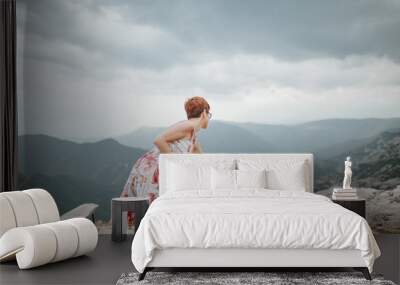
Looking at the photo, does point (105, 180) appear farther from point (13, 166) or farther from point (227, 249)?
point (227, 249)

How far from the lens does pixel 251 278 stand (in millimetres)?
4547

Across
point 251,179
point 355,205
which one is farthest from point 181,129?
point 355,205

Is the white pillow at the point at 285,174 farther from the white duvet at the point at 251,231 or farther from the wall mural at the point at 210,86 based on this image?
the white duvet at the point at 251,231

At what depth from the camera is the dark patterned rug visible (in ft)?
14.6

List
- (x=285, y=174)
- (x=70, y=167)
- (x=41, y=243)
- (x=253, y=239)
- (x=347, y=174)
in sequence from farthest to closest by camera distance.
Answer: (x=70, y=167) < (x=347, y=174) < (x=285, y=174) < (x=41, y=243) < (x=253, y=239)

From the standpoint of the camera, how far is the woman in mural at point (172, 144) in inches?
285

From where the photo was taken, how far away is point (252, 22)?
7184 millimetres

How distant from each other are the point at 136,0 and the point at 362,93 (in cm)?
300

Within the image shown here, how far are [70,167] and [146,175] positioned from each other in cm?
98

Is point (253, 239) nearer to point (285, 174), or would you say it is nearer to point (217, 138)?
point (285, 174)

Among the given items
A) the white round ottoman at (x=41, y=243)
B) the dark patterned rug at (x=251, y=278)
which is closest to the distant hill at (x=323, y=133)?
the dark patterned rug at (x=251, y=278)

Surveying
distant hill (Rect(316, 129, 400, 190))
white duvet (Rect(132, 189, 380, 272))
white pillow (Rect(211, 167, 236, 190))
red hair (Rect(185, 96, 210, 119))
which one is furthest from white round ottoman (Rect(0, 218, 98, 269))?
distant hill (Rect(316, 129, 400, 190))

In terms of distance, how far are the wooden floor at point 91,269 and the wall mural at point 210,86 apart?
1629mm

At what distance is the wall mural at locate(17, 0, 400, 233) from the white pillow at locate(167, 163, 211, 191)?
817mm
